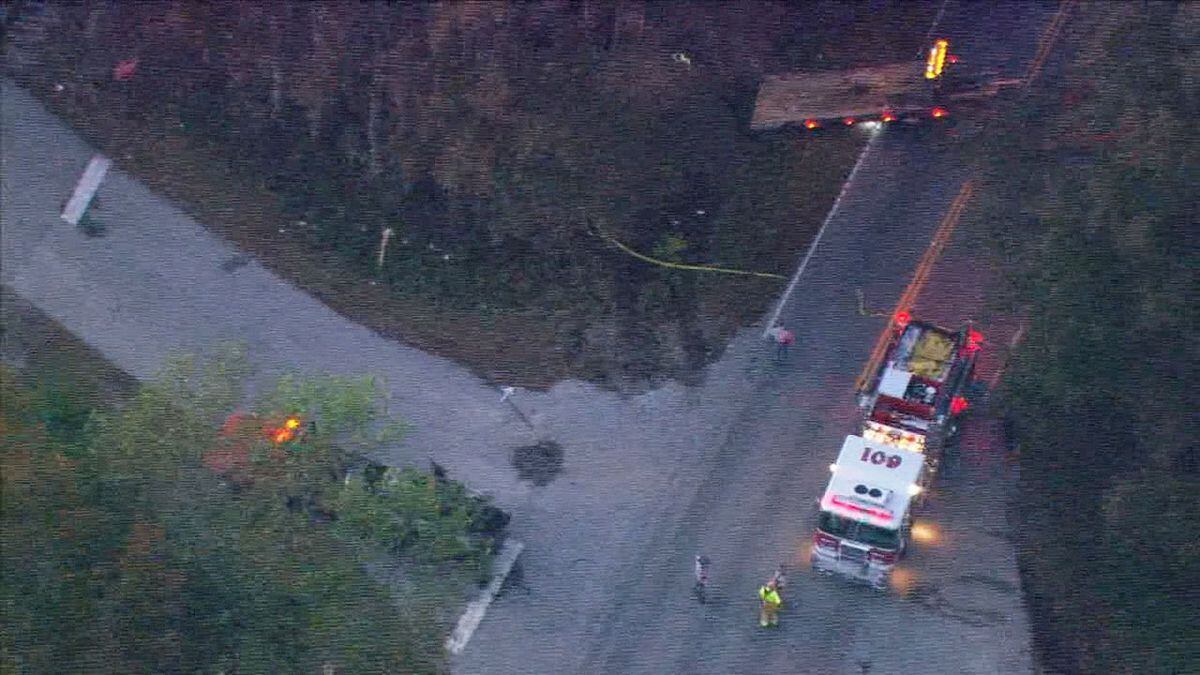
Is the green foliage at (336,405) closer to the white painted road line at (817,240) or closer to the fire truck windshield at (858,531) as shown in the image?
the fire truck windshield at (858,531)

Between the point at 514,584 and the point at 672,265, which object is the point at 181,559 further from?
the point at 672,265

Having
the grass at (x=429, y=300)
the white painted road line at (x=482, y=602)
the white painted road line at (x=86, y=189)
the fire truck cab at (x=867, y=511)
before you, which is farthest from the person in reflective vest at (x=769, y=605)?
the white painted road line at (x=86, y=189)

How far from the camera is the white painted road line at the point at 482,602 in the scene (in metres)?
14.7

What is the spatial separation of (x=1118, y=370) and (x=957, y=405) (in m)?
2.81

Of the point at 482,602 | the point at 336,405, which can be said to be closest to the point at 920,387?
the point at 482,602

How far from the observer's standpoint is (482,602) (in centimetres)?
1516

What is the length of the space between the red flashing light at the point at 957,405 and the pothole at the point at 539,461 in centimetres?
547

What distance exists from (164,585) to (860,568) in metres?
8.07

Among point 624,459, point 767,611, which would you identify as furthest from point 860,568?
point 624,459

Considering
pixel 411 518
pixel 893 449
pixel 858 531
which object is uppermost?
pixel 893 449

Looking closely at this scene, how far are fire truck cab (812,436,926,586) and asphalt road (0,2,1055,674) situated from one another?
64 cm

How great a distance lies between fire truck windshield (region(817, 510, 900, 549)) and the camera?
1408 centimetres

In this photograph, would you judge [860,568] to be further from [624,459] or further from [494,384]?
[494,384]

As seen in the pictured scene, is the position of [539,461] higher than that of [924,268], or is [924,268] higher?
[924,268]
